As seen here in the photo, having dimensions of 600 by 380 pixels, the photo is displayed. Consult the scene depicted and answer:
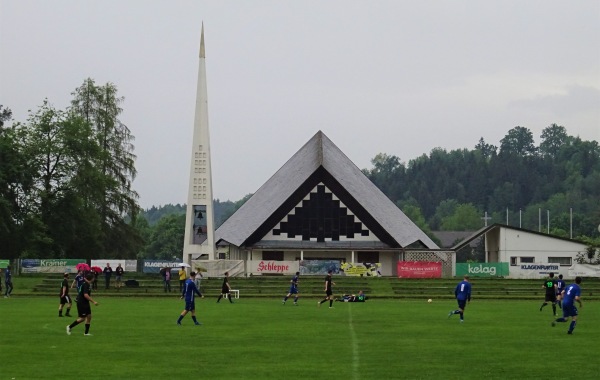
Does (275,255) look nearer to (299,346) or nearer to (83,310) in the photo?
(83,310)

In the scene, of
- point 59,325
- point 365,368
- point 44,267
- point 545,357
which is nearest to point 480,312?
point 59,325

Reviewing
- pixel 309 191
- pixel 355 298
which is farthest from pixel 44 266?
pixel 355 298

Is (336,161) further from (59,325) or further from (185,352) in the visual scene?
(185,352)

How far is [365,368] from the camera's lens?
756 inches

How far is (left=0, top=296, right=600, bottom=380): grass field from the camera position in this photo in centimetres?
1881

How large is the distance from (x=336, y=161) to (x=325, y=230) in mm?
8576

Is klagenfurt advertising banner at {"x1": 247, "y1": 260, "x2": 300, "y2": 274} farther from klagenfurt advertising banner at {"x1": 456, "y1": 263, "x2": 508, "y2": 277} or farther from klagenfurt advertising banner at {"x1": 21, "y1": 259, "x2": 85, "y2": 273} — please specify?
klagenfurt advertising banner at {"x1": 21, "y1": 259, "x2": 85, "y2": 273}

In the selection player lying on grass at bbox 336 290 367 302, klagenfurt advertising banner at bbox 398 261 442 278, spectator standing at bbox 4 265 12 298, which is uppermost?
klagenfurt advertising banner at bbox 398 261 442 278

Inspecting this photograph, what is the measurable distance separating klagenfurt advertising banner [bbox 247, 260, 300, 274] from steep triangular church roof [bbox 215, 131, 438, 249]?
195 inches

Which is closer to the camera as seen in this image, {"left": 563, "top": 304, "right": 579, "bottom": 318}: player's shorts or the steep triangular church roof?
{"left": 563, "top": 304, "right": 579, "bottom": 318}: player's shorts

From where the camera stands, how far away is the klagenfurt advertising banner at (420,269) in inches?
2726

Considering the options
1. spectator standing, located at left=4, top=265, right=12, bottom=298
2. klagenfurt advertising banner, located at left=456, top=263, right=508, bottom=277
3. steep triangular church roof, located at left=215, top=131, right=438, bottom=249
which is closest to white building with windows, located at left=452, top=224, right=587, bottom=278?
klagenfurt advertising banner, located at left=456, top=263, right=508, bottom=277

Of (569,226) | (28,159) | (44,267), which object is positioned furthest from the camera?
(569,226)

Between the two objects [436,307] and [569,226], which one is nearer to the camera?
[436,307]
